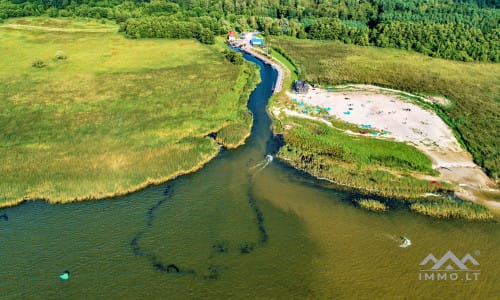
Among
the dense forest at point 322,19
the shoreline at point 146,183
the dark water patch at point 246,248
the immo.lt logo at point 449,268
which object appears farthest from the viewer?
the dense forest at point 322,19

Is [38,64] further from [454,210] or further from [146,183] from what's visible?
[454,210]

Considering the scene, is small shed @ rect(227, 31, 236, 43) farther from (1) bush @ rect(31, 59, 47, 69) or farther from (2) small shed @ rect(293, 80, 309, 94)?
(1) bush @ rect(31, 59, 47, 69)

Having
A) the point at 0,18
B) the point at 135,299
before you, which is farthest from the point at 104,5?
the point at 135,299

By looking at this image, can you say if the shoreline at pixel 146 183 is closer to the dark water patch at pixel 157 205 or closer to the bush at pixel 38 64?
the dark water patch at pixel 157 205

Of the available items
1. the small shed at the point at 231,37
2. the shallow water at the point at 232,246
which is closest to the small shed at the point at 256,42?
the small shed at the point at 231,37

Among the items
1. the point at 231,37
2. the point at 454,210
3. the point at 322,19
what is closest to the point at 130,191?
the point at 454,210

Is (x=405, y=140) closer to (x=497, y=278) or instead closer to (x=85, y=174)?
(x=497, y=278)
